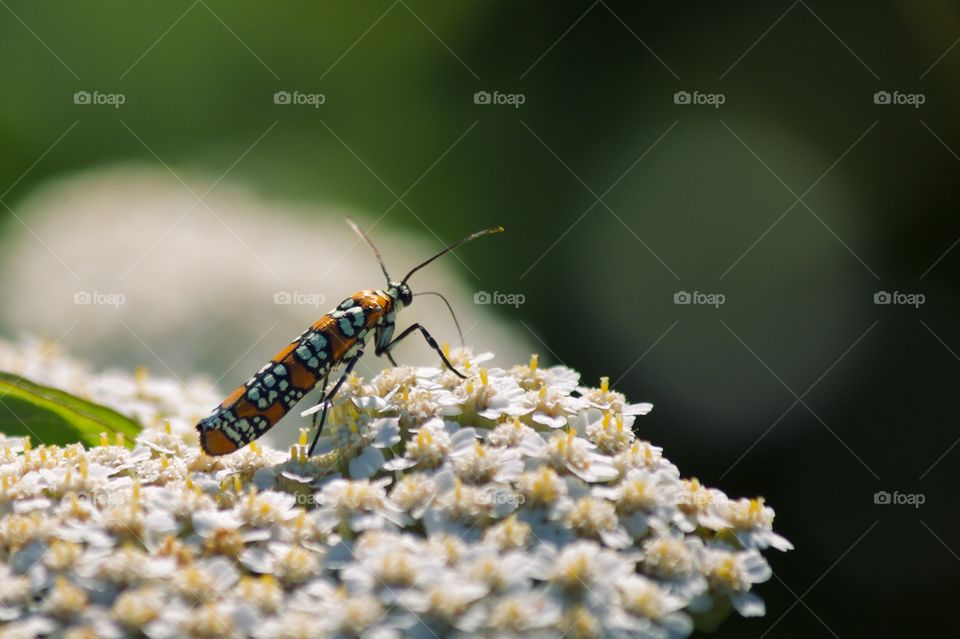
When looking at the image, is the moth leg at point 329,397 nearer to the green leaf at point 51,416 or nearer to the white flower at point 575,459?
the white flower at point 575,459

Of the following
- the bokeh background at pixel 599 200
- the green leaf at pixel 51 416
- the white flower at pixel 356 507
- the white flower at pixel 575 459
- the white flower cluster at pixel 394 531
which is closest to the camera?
the white flower cluster at pixel 394 531

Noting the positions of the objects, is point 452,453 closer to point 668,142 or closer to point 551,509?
point 551,509

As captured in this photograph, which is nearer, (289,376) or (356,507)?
(356,507)

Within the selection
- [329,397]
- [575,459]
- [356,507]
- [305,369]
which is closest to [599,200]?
[305,369]

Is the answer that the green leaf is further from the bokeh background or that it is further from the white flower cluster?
the bokeh background

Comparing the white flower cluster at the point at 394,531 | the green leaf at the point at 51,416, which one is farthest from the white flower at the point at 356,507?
the green leaf at the point at 51,416

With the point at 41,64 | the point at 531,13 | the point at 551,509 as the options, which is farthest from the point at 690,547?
the point at 41,64

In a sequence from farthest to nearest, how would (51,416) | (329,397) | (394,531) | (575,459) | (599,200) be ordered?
(599,200)
(51,416)
(329,397)
(575,459)
(394,531)

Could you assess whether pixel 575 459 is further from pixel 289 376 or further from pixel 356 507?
pixel 289 376
